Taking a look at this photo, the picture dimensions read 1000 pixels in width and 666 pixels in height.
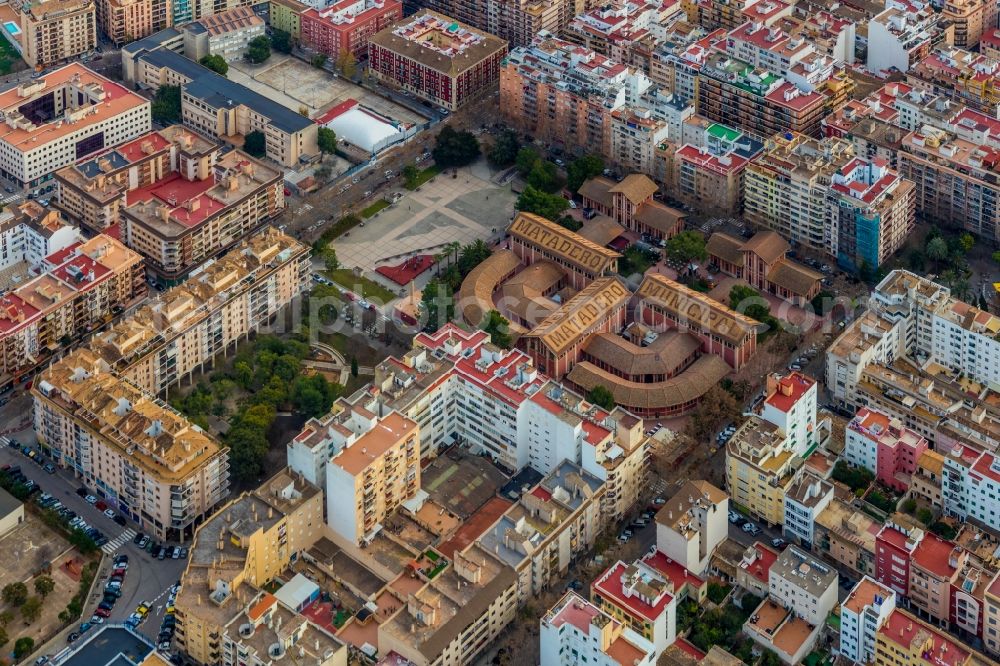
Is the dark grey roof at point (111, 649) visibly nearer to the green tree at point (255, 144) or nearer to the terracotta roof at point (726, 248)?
the terracotta roof at point (726, 248)

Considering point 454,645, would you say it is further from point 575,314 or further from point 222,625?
point 575,314

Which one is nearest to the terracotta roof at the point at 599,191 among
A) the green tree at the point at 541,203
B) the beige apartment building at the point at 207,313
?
the green tree at the point at 541,203

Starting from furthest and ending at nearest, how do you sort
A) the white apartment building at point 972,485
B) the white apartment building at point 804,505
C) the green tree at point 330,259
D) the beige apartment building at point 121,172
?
the beige apartment building at point 121,172 → the green tree at point 330,259 → the white apartment building at point 972,485 → the white apartment building at point 804,505

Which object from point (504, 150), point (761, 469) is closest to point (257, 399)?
point (761, 469)

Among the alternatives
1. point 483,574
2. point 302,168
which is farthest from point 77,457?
point 302,168

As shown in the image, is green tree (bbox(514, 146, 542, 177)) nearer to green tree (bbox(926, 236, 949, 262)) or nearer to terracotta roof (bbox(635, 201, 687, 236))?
terracotta roof (bbox(635, 201, 687, 236))

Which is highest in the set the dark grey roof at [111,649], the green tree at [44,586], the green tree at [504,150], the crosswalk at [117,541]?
the green tree at [504,150]
